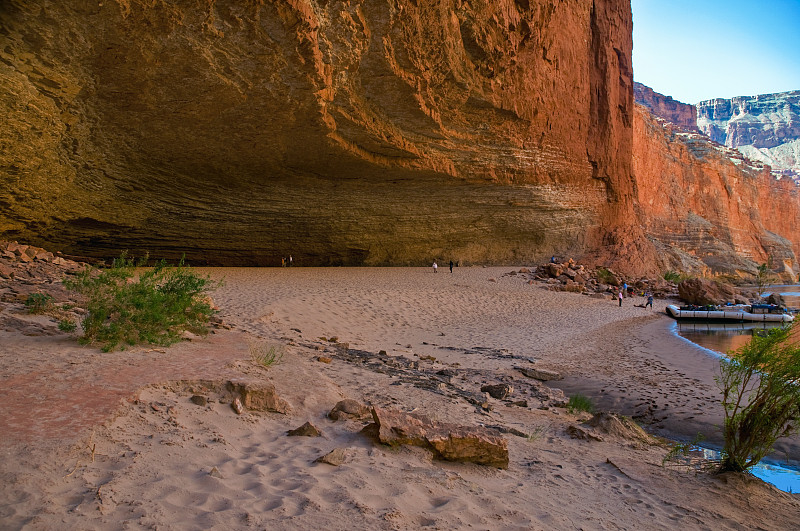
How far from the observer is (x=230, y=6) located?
34.7ft

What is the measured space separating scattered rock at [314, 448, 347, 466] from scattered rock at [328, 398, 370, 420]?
836mm

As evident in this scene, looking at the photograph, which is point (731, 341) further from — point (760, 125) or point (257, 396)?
point (760, 125)

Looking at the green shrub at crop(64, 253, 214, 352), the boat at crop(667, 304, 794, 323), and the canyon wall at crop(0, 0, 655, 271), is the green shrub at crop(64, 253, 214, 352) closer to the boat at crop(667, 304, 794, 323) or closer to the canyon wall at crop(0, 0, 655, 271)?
the canyon wall at crop(0, 0, 655, 271)

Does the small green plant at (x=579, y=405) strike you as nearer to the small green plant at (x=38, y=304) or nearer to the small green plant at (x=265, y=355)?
the small green plant at (x=265, y=355)

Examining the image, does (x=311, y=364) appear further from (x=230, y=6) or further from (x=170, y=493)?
(x=230, y=6)

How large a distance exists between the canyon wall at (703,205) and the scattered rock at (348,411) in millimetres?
30495

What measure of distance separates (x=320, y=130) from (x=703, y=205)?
175ft

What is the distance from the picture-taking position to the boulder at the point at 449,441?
3553 mm

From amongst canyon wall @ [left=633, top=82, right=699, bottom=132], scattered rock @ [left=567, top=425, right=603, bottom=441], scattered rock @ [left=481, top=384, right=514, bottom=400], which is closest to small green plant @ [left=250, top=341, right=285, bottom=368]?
scattered rock @ [left=481, top=384, right=514, bottom=400]

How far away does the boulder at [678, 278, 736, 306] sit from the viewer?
19.8 metres

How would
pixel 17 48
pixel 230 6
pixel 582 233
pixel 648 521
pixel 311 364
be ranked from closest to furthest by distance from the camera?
pixel 648 521
pixel 311 364
pixel 17 48
pixel 230 6
pixel 582 233

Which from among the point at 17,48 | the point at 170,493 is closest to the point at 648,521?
the point at 170,493

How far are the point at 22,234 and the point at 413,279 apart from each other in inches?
536

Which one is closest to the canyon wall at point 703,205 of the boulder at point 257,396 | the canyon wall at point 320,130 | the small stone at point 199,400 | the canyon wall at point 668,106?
the canyon wall at point 320,130
